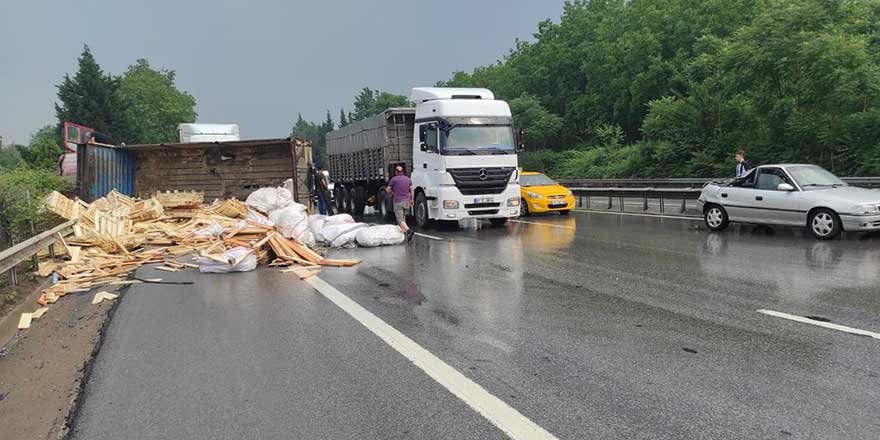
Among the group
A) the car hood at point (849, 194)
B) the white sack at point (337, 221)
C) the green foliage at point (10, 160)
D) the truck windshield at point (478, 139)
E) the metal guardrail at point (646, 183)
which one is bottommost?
the white sack at point (337, 221)

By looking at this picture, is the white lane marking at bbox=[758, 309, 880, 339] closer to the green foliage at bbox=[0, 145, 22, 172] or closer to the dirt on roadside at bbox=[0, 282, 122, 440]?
the dirt on roadside at bbox=[0, 282, 122, 440]

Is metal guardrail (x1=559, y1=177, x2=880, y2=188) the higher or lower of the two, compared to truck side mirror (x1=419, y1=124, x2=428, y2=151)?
lower

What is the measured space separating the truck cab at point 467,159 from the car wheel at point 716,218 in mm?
4523

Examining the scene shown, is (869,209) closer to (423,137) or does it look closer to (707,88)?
(423,137)

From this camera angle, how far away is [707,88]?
28.9m

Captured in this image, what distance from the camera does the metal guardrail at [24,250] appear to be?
7969mm

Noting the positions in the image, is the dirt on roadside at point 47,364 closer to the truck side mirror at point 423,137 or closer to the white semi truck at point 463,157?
the white semi truck at point 463,157

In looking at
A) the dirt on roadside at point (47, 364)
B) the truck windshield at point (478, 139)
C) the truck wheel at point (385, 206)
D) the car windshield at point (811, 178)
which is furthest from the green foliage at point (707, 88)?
the dirt on roadside at point (47, 364)

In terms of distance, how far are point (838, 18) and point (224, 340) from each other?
2350cm

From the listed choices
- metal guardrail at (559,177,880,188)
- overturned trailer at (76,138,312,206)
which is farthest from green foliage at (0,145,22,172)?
metal guardrail at (559,177,880,188)

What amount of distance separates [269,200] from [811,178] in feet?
36.9

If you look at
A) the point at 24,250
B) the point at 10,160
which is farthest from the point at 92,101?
the point at 24,250

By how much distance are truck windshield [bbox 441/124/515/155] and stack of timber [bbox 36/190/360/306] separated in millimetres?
5239

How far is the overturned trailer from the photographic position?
17344 millimetres
